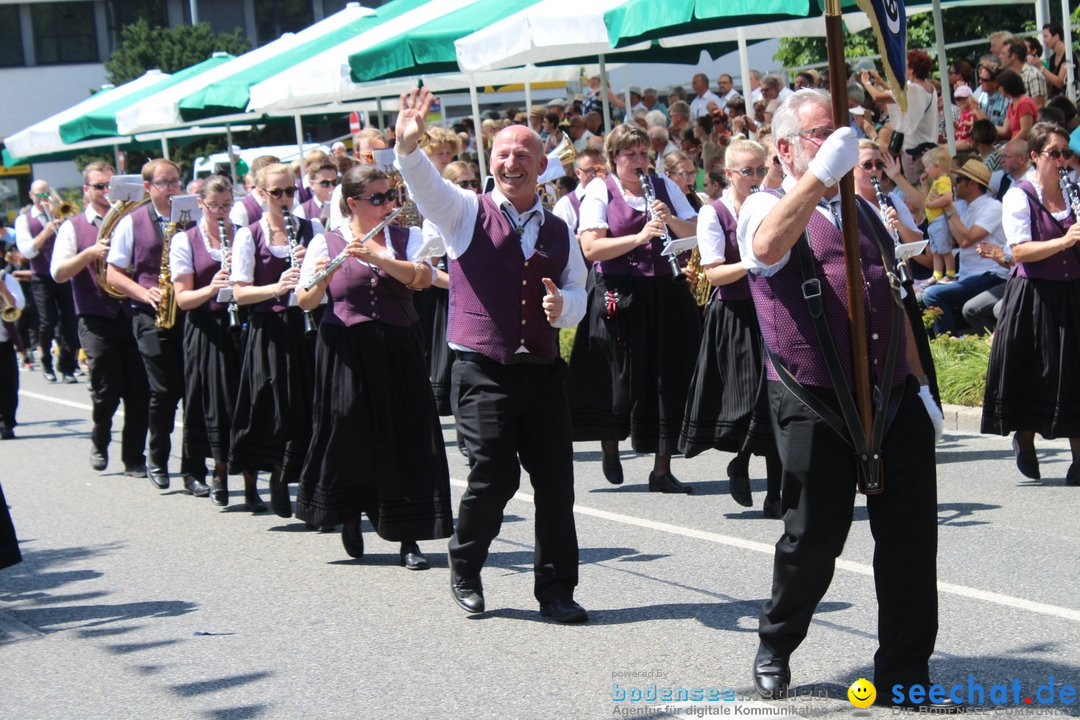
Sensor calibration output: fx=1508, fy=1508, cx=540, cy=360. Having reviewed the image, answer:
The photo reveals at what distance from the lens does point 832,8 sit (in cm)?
450

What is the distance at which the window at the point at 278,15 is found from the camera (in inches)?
2137

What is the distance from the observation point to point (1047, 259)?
8258 mm

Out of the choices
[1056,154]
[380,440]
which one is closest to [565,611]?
[380,440]

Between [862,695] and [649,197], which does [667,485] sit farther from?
[862,695]

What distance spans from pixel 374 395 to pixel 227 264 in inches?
84.7

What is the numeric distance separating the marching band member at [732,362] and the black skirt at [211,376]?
107 inches

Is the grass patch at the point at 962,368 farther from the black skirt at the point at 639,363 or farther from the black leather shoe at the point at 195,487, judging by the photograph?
the black leather shoe at the point at 195,487

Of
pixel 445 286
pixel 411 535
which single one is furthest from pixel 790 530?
pixel 445 286

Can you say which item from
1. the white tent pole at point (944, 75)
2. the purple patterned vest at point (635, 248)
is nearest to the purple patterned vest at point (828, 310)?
the purple patterned vest at point (635, 248)

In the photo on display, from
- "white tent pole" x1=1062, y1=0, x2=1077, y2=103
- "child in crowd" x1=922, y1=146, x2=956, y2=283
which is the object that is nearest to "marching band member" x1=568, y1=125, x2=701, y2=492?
"child in crowd" x1=922, y1=146, x2=956, y2=283

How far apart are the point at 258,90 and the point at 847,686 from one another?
44.1 feet

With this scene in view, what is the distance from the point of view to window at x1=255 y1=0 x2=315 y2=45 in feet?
178

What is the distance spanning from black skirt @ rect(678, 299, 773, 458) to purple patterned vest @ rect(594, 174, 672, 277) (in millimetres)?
466

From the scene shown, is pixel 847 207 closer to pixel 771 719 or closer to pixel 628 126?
pixel 771 719
